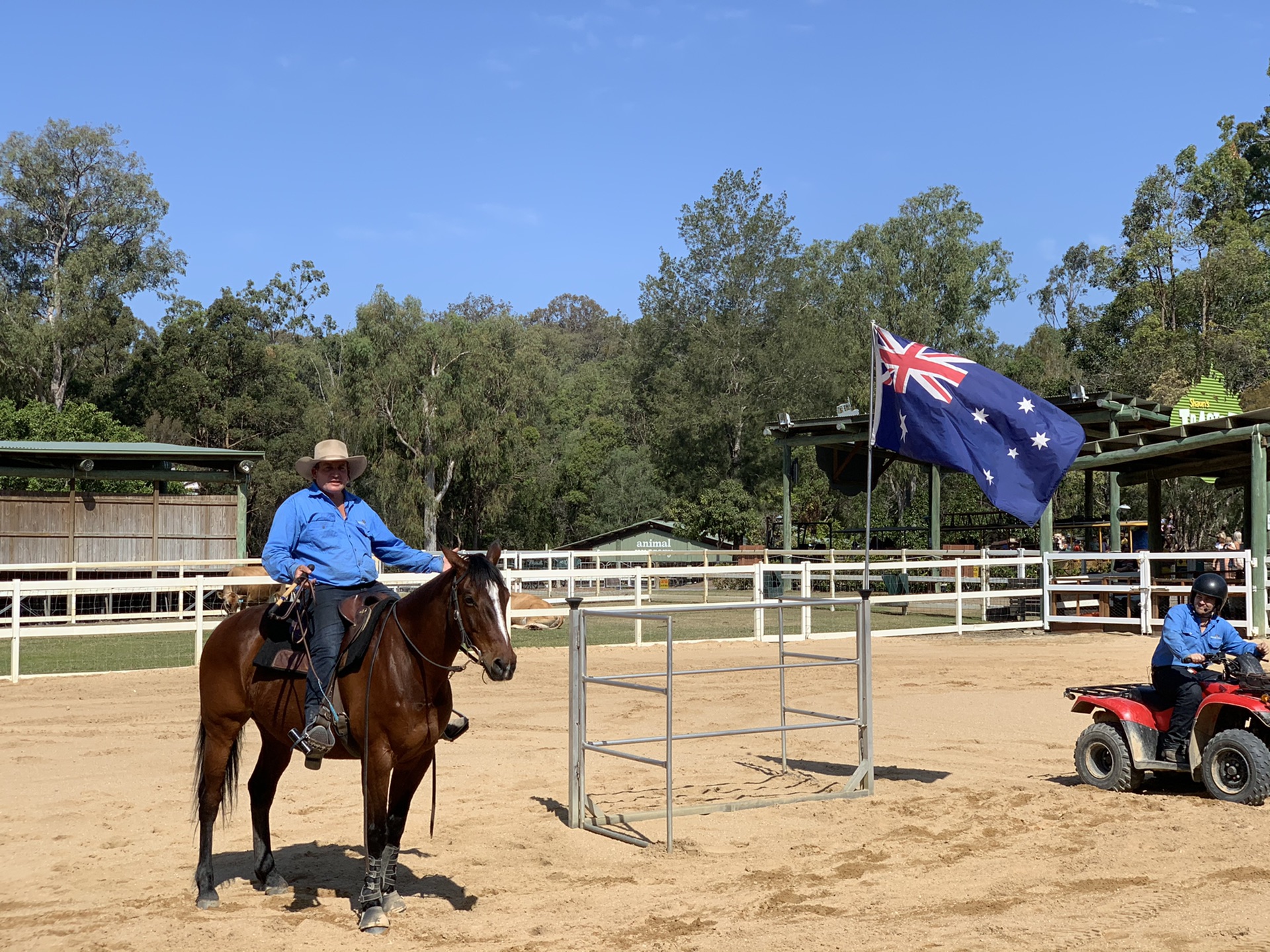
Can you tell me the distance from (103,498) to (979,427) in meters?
24.3

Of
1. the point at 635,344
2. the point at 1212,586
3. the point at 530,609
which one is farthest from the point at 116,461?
the point at 635,344

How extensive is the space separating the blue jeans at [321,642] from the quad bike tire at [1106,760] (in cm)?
564

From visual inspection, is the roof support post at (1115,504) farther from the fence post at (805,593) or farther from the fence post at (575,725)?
the fence post at (575,725)

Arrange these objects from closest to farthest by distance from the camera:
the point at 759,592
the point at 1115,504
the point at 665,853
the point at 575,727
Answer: the point at 665,853 → the point at 575,727 → the point at 759,592 → the point at 1115,504

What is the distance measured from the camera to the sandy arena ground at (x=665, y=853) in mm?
5637

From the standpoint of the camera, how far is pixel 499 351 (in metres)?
54.7

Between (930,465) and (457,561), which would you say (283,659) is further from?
(930,465)

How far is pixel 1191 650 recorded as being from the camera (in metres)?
8.51

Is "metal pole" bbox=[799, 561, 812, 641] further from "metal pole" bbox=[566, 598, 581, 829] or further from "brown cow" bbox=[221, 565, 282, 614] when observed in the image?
"metal pole" bbox=[566, 598, 581, 829]

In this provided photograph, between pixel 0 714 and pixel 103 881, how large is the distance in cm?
712

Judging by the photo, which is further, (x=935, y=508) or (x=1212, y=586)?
(x=935, y=508)

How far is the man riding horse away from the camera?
6094 millimetres

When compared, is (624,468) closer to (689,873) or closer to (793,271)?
(793,271)

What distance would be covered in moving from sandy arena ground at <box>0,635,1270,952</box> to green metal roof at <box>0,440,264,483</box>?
58.1 ft
